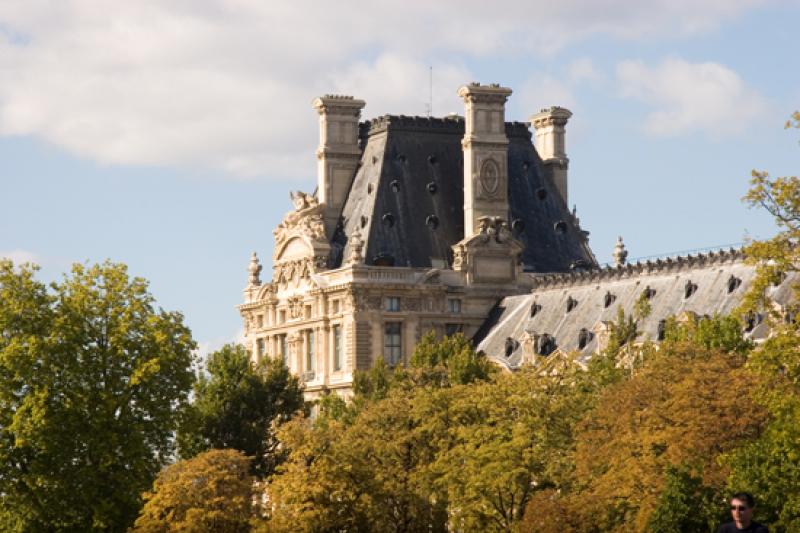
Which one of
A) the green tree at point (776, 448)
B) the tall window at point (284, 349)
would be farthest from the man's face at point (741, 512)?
the tall window at point (284, 349)

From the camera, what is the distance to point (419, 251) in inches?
4835

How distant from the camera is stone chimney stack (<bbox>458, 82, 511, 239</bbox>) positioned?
124 meters

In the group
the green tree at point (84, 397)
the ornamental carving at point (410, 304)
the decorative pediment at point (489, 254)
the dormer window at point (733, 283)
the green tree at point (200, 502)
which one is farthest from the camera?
the decorative pediment at point (489, 254)

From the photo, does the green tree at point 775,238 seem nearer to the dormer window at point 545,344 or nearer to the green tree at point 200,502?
the green tree at point 200,502

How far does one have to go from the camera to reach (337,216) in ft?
414

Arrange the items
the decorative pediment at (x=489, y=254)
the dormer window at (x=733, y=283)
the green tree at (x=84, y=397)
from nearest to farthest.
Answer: the green tree at (x=84, y=397) → the dormer window at (x=733, y=283) → the decorative pediment at (x=489, y=254)

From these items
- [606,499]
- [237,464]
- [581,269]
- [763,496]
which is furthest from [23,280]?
[581,269]

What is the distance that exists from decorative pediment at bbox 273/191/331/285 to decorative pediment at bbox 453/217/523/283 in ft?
24.9

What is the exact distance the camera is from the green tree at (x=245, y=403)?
10462 cm

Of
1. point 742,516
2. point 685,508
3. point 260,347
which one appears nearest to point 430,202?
point 260,347

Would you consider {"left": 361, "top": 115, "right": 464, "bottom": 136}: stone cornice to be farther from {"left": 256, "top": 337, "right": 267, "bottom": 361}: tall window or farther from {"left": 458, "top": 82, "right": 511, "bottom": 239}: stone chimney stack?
{"left": 256, "top": 337, "right": 267, "bottom": 361}: tall window

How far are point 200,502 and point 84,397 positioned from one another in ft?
33.9

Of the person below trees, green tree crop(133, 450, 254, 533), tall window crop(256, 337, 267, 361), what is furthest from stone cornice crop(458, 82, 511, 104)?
the person below trees

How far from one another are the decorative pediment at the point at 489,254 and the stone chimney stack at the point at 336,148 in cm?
871
